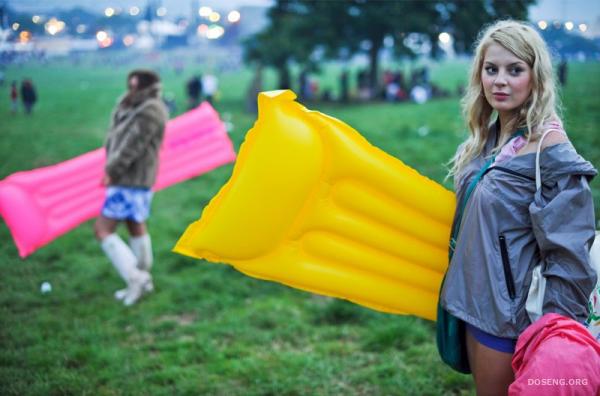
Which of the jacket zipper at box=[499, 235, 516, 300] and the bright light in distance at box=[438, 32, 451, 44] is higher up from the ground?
the jacket zipper at box=[499, 235, 516, 300]

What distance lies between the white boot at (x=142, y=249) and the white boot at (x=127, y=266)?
0.12 m

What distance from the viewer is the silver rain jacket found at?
1700 mm

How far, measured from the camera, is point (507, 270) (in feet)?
5.91

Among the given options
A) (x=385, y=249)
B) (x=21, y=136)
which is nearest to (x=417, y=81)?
(x=21, y=136)

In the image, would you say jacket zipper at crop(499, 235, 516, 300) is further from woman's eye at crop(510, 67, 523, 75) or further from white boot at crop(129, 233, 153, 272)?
white boot at crop(129, 233, 153, 272)

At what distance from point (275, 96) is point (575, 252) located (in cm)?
119

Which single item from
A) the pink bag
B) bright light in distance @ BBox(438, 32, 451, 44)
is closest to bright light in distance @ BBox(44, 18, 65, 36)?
the pink bag

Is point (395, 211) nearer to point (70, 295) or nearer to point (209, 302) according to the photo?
point (209, 302)

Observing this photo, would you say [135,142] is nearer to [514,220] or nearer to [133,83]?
[133,83]

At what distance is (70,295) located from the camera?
472 cm

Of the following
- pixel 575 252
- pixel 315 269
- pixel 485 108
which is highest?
pixel 485 108

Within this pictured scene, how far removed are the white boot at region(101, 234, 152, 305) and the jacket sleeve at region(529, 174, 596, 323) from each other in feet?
11.3

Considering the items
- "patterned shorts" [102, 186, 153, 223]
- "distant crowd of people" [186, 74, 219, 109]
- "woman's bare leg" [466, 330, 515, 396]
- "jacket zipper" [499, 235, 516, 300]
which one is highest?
"jacket zipper" [499, 235, 516, 300]

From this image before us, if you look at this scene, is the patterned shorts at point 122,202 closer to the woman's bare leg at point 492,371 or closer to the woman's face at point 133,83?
the woman's face at point 133,83
